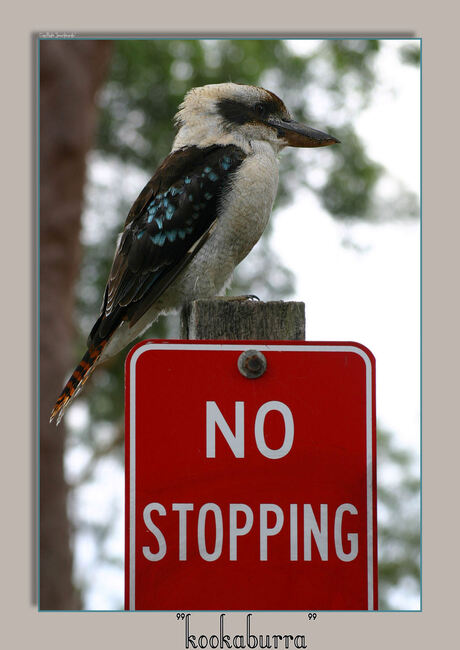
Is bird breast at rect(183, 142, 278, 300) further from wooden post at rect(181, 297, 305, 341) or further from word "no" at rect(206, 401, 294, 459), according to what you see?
word "no" at rect(206, 401, 294, 459)

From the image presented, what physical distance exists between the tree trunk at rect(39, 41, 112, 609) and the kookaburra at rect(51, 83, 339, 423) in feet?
14.1

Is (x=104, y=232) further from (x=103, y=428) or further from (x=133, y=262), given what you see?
(x=133, y=262)

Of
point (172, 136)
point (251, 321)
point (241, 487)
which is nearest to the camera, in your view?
point (241, 487)

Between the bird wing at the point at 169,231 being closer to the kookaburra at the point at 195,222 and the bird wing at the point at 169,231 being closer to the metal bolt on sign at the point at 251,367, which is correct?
the kookaburra at the point at 195,222

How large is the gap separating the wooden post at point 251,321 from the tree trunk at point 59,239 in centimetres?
508

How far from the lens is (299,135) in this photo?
2.96 meters

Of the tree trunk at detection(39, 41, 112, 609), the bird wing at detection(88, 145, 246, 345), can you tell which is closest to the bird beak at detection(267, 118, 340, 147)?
the bird wing at detection(88, 145, 246, 345)

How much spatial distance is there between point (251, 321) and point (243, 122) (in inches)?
41.6

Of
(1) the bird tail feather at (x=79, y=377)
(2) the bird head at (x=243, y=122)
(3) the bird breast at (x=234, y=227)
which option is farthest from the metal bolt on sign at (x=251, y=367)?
(2) the bird head at (x=243, y=122)

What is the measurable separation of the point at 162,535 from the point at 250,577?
228 mm

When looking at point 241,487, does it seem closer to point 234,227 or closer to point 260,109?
point 234,227

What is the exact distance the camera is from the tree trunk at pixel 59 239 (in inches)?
275

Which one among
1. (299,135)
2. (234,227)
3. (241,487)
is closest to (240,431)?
(241,487)

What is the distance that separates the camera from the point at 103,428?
855 centimetres
